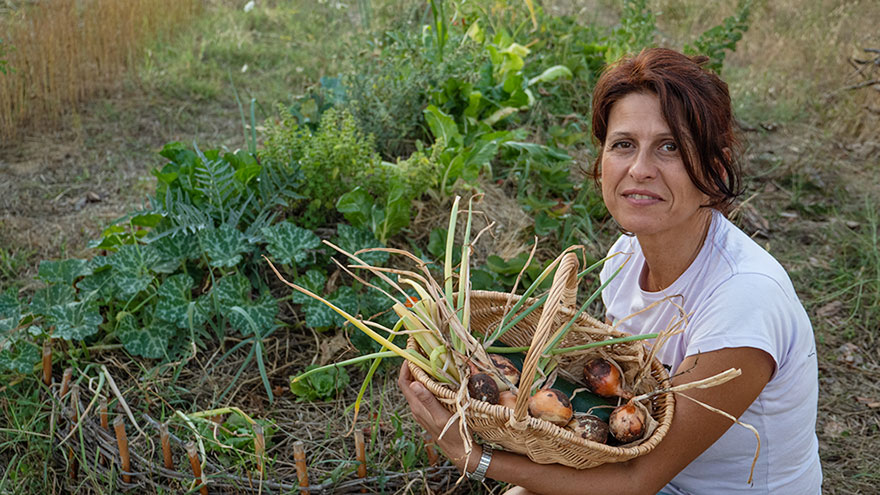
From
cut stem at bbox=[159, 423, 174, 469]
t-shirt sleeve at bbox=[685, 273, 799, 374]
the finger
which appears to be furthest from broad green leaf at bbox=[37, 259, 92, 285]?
t-shirt sleeve at bbox=[685, 273, 799, 374]

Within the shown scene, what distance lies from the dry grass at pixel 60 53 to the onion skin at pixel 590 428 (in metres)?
3.29

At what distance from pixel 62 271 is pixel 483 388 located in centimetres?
173

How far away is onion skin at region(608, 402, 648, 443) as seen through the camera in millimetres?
1370

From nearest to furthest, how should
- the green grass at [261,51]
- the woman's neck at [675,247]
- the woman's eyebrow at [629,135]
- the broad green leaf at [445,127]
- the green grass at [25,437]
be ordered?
the woman's eyebrow at [629,135] → the woman's neck at [675,247] → the green grass at [25,437] → the broad green leaf at [445,127] → the green grass at [261,51]

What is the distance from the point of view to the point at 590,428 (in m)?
1.37

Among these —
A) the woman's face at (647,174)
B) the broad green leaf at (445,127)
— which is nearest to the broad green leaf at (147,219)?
the broad green leaf at (445,127)

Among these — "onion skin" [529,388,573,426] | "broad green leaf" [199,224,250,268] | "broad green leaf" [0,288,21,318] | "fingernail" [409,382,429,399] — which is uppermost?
"onion skin" [529,388,573,426]

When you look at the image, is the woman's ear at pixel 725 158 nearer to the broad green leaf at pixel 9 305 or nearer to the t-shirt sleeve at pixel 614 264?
the t-shirt sleeve at pixel 614 264

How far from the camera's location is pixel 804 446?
154cm

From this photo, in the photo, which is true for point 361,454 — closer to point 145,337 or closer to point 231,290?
point 231,290

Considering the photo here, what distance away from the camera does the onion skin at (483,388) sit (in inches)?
54.3

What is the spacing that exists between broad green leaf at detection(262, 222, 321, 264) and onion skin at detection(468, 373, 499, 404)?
1.15 metres

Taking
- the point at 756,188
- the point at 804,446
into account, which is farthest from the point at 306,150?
the point at 756,188

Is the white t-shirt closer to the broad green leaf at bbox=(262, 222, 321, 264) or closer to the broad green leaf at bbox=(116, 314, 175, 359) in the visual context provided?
the broad green leaf at bbox=(262, 222, 321, 264)
